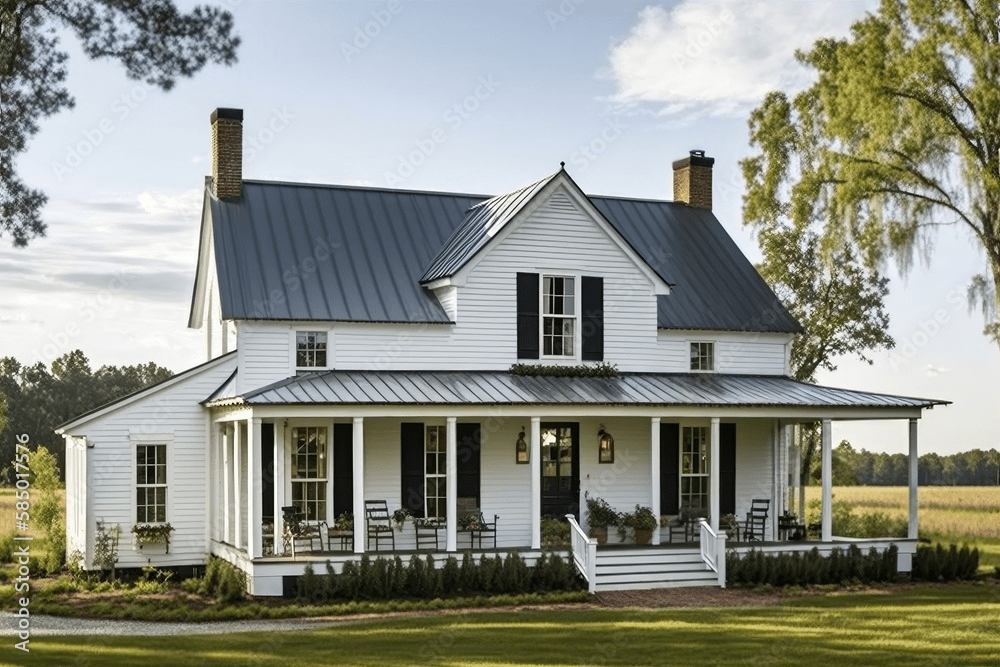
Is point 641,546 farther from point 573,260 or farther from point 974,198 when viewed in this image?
point 974,198

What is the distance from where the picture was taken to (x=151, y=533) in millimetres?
23422

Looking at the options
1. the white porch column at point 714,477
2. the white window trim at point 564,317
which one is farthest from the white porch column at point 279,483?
the white porch column at point 714,477

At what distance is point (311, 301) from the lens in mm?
24250

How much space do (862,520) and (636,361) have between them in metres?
9.69

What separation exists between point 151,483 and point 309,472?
3139 mm

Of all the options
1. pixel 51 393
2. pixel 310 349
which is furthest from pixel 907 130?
pixel 51 393

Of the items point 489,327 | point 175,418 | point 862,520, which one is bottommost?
point 862,520

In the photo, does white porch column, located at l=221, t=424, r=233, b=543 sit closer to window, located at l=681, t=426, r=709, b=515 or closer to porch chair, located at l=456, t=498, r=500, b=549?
porch chair, located at l=456, t=498, r=500, b=549

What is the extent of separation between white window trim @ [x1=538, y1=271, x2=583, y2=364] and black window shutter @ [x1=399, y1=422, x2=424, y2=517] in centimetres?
315

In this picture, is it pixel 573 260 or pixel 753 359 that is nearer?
pixel 573 260

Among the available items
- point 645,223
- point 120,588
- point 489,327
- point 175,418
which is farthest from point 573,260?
point 120,588

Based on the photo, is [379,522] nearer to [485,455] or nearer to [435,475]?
[435,475]

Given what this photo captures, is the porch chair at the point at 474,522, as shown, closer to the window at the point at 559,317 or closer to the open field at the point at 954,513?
the window at the point at 559,317

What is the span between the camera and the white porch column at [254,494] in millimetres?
20844
